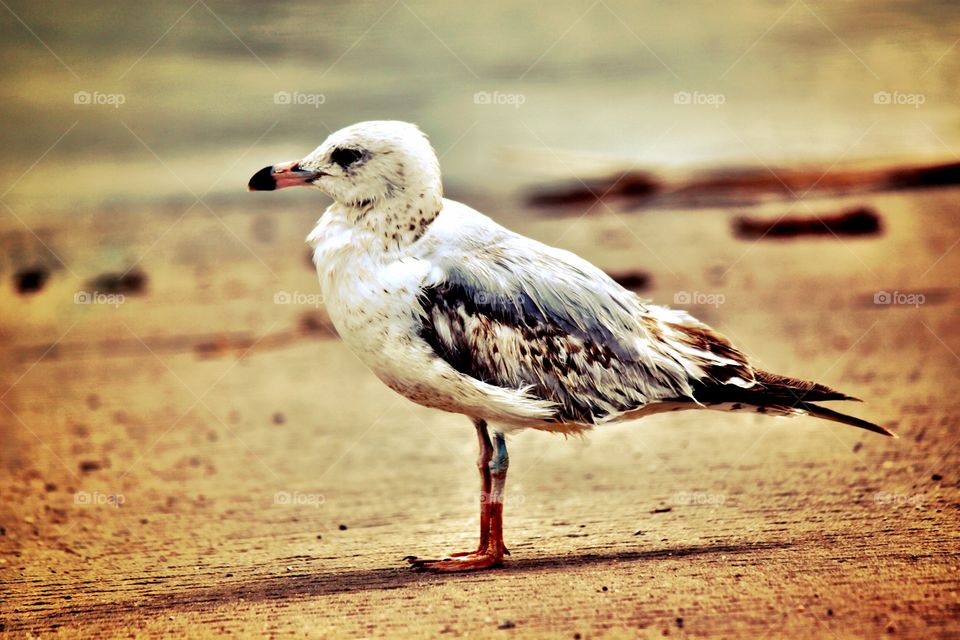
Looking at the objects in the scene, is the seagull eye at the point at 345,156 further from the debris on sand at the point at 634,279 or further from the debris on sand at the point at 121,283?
the debris on sand at the point at 121,283

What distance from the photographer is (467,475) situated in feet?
22.6

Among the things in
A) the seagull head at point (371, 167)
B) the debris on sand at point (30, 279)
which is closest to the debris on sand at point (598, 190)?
the debris on sand at point (30, 279)

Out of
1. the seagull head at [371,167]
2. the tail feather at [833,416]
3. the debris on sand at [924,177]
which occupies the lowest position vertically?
the tail feather at [833,416]

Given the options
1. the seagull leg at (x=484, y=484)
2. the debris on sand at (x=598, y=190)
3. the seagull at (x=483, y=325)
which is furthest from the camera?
the debris on sand at (x=598, y=190)

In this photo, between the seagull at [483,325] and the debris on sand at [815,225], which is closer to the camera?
the seagull at [483,325]

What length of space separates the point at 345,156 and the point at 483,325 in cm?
97

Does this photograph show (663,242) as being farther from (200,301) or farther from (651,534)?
(651,534)

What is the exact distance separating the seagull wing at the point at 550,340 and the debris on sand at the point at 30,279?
8.92 metres

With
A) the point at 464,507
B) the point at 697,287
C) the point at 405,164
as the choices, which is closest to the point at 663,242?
the point at 697,287

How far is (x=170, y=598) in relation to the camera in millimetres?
4953

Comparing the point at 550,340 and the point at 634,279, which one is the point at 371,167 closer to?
the point at 550,340

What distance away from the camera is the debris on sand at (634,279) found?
10.7m

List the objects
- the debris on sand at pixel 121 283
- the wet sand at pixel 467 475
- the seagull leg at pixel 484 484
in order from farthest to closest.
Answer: the debris on sand at pixel 121 283
the seagull leg at pixel 484 484
the wet sand at pixel 467 475

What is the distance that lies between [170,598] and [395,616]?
43.9 inches
